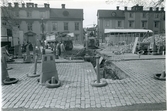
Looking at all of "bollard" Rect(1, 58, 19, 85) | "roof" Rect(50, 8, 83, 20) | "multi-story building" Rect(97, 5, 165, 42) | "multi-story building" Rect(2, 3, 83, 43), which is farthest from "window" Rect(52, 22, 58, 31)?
"bollard" Rect(1, 58, 19, 85)

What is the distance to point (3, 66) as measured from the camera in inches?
252

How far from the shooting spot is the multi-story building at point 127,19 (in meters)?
41.9

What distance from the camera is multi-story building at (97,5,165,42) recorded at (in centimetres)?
4194

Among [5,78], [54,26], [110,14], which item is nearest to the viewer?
[5,78]

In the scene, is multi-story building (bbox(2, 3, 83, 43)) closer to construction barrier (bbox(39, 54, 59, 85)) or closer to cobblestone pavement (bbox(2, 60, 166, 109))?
construction barrier (bbox(39, 54, 59, 85))

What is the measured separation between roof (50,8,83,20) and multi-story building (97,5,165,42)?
20.8 ft

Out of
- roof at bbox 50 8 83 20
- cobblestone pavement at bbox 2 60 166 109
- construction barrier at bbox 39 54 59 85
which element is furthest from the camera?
Answer: roof at bbox 50 8 83 20

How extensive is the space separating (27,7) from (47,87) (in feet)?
114

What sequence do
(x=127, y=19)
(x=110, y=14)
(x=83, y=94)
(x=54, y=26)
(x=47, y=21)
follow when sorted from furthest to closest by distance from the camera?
(x=127, y=19), (x=110, y=14), (x=54, y=26), (x=47, y=21), (x=83, y=94)

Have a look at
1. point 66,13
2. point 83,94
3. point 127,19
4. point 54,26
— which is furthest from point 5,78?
point 127,19

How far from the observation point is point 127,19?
4262cm

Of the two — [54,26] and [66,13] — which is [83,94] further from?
[66,13]

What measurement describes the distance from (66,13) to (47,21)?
5.08m

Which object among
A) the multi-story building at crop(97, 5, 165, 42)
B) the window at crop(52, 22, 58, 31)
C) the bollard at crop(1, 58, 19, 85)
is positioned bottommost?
the bollard at crop(1, 58, 19, 85)
